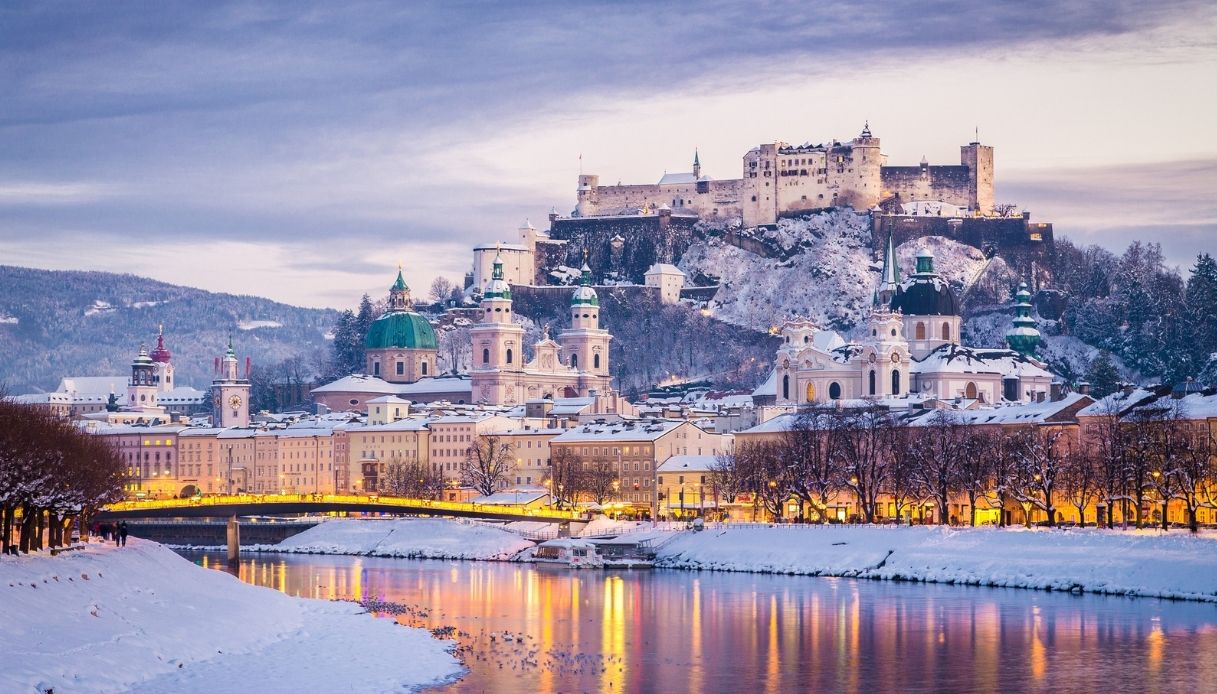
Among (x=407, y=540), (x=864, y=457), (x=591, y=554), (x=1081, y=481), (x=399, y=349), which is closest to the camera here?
(x=1081, y=481)

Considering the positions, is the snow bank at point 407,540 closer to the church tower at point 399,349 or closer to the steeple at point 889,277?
the steeple at point 889,277

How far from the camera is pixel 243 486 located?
6590 inches

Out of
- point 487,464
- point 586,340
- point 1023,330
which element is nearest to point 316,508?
point 487,464

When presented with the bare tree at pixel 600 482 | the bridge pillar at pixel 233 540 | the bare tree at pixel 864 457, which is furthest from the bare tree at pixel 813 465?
the bridge pillar at pixel 233 540

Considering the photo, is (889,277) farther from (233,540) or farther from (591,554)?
(233,540)

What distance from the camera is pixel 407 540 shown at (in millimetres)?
108312

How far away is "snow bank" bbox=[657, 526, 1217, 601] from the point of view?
6769 centimetres

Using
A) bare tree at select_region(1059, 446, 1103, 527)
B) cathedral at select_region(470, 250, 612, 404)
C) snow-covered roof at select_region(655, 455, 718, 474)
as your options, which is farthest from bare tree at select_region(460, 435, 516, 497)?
bare tree at select_region(1059, 446, 1103, 527)

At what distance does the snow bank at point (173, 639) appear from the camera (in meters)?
39.4

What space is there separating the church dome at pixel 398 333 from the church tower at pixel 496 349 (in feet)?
28.0

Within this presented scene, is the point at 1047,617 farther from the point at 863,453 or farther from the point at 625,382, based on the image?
the point at 625,382

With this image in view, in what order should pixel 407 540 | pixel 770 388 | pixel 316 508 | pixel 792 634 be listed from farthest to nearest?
pixel 770 388 < pixel 407 540 < pixel 316 508 < pixel 792 634

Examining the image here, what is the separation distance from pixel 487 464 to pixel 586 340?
45.8 meters

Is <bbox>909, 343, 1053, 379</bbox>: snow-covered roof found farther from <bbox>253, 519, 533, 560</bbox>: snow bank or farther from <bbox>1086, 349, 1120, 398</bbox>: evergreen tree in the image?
<bbox>253, 519, 533, 560</bbox>: snow bank
